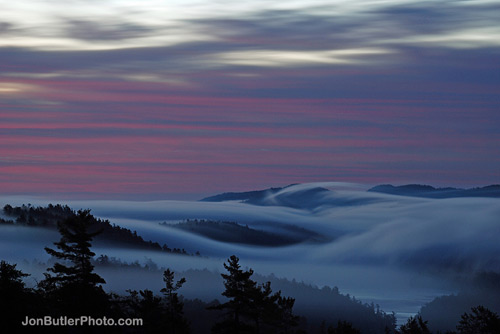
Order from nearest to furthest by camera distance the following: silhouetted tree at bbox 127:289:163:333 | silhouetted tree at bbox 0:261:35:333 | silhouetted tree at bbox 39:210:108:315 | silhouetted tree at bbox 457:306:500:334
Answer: silhouetted tree at bbox 0:261:35:333 < silhouetted tree at bbox 39:210:108:315 < silhouetted tree at bbox 127:289:163:333 < silhouetted tree at bbox 457:306:500:334

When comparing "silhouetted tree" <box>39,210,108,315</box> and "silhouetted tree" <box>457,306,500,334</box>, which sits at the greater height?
"silhouetted tree" <box>39,210,108,315</box>

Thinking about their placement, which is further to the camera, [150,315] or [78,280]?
[150,315]

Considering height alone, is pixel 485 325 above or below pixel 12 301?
below

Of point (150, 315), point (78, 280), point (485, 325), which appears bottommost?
point (485, 325)

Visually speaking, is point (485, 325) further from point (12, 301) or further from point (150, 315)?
point (12, 301)

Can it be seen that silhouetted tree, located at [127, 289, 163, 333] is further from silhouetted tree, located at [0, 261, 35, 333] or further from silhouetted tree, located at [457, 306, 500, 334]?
silhouetted tree, located at [457, 306, 500, 334]

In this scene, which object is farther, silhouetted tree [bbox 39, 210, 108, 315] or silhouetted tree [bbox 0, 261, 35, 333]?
silhouetted tree [bbox 39, 210, 108, 315]

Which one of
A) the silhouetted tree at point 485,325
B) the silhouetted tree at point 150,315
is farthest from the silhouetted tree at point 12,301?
the silhouetted tree at point 485,325

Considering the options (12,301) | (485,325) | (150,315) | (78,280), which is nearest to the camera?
(12,301)

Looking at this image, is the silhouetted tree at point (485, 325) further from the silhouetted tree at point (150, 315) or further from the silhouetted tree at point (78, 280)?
the silhouetted tree at point (78, 280)

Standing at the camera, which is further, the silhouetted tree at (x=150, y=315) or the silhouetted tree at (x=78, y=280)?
the silhouetted tree at (x=150, y=315)

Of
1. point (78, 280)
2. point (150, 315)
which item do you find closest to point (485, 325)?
point (150, 315)

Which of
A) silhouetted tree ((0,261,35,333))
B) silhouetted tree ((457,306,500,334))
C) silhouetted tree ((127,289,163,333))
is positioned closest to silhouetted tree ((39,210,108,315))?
silhouetted tree ((0,261,35,333))

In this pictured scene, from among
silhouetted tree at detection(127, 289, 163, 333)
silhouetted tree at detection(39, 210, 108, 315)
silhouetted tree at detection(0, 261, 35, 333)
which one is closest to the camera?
silhouetted tree at detection(0, 261, 35, 333)
